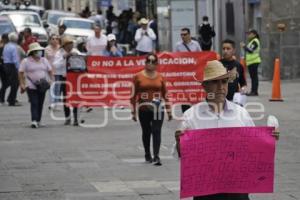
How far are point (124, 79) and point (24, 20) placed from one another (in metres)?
23.9

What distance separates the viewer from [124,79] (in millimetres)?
19984

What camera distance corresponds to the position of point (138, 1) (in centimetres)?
5209

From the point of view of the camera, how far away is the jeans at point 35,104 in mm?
18406

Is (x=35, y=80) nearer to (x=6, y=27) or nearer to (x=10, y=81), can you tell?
(x=10, y=81)

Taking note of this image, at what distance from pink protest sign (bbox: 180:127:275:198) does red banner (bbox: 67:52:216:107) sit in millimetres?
11907

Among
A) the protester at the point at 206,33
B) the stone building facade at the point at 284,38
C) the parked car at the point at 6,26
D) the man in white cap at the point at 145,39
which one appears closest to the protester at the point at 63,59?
the man in white cap at the point at 145,39

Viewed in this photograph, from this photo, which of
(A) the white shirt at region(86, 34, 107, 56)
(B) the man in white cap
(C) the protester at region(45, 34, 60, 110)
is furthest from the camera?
(B) the man in white cap

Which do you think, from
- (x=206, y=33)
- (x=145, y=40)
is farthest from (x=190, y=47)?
(x=206, y=33)

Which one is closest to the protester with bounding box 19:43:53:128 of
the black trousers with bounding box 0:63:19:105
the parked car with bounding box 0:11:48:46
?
the black trousers with bounding box 0:63:19:105

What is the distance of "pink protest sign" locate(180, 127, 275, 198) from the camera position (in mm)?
7023

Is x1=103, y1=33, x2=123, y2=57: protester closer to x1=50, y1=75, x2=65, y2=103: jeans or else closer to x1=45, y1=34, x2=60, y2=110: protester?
x1=45, y1=34, x2=60, y2=110: protester

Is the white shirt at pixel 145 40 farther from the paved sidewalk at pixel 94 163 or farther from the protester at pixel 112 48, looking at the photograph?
the paved sidewalk at pixel 94 163

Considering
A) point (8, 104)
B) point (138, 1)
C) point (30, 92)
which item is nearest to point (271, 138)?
point (30, 92)

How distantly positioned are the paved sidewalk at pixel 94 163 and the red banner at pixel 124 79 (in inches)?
19.9
